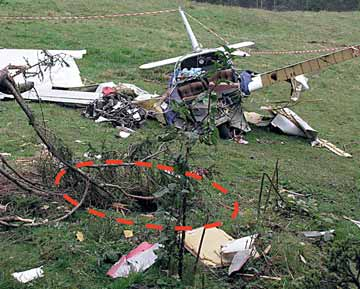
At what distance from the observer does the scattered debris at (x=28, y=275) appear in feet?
13.3


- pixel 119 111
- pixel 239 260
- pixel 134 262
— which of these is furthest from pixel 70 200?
pixel 119 111

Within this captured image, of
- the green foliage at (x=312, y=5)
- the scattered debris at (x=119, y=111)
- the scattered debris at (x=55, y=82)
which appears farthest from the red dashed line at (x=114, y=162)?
the green foliage at (x=312, y=5)

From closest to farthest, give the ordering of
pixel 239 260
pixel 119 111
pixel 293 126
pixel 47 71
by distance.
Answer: pixel 239 260
pixel 119 111
pixel 293 126
pixel 47 71

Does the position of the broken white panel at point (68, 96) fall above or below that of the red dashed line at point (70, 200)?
below

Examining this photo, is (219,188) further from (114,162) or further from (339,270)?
(339,270)

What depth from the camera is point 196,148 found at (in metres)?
8.23

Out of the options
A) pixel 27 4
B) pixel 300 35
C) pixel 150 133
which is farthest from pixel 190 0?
pixel 150 133

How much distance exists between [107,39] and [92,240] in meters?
13.3

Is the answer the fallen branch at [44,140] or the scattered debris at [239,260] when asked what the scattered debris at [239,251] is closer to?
the scattered debris at [239,260]

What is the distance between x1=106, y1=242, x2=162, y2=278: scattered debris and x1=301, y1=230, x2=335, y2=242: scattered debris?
1.65m

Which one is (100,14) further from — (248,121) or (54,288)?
(54,288)

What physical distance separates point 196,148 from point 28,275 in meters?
4.40

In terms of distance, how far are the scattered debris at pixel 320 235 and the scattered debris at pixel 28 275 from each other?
248 cm

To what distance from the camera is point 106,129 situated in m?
8.97
